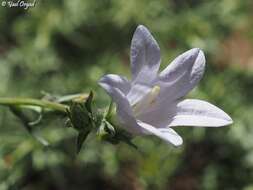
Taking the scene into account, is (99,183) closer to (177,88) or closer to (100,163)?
(100,163)

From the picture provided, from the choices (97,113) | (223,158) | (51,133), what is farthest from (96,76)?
(97,113)

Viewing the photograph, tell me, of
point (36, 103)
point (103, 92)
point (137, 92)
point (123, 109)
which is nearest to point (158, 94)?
point (137, 92)

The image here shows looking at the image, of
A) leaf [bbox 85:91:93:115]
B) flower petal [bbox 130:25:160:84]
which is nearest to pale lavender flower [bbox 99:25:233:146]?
flower petal [bbox 130:25:160:84]

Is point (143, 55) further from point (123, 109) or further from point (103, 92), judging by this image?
point (103, 92)

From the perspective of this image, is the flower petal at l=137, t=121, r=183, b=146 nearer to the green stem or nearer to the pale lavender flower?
the pale lavender flower

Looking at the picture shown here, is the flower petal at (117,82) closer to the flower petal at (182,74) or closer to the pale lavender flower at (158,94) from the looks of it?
the pale lavender flower at (158,94)
